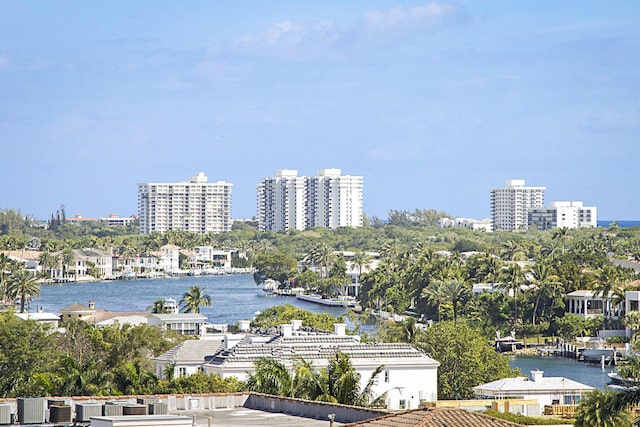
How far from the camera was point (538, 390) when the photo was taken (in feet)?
161

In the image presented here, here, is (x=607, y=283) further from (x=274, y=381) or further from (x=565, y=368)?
(x=274, y=381)

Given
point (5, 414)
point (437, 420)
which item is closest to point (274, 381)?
point (5, 414)

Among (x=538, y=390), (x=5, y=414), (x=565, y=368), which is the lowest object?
(x=565, y=368)

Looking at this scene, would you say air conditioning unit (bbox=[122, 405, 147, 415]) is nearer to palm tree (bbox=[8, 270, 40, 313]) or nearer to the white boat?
the white boat

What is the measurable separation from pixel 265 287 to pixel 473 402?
139 m

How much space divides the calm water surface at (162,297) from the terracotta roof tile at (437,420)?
87.6m

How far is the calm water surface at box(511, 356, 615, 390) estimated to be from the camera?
258 ft

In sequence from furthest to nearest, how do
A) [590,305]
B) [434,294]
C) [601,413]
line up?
1. [434,294]
2. [590,305]
3. [601,413]

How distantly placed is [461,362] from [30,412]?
3341 centimetres

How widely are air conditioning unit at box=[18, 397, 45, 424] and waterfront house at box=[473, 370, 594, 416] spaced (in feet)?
79.7

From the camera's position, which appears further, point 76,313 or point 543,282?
point 543,282

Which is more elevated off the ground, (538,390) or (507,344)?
(538,390)

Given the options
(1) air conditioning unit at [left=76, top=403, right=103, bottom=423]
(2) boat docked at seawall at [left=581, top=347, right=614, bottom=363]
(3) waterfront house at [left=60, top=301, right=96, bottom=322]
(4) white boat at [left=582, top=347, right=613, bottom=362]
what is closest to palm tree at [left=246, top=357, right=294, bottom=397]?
(1) air conditioning unit at [left=76, top=403, right=103, bottom=423]

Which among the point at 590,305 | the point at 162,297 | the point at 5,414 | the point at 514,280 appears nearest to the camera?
the point at 5,414
